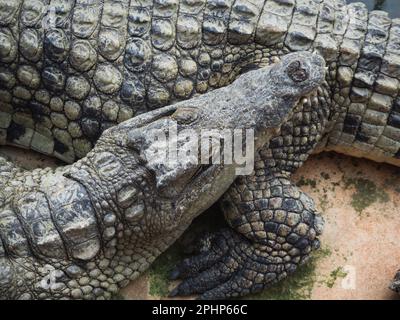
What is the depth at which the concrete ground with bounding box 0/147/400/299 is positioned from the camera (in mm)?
3918

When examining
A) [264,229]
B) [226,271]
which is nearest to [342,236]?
[264,229]

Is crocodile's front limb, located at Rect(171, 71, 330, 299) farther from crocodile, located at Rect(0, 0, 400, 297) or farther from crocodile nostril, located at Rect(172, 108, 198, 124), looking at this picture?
crocodile nostril, located at Rect(172, 108, 198, 124)

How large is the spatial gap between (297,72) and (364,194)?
1.03 m

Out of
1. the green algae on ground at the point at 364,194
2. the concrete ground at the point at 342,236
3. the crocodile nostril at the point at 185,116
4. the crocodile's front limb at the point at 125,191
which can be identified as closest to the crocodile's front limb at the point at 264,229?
the concrete ground at the point at 342,236

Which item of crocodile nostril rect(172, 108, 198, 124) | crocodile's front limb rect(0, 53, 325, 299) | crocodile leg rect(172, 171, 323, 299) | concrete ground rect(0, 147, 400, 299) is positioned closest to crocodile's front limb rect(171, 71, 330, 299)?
crocodile leg rect(172, 171, 323, 299)

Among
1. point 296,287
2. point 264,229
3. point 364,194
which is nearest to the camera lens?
point 264,229

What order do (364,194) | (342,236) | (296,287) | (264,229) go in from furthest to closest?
(364,194)
(342,236)
(296,287)
(264,229)

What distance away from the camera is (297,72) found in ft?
11.2

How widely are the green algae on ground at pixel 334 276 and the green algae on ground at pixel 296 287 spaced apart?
0.21ft

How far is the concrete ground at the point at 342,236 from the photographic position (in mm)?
3918

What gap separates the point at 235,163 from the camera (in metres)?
3.52

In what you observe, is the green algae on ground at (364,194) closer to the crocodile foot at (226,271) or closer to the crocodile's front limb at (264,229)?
the crocodile's front limb at (264,229)

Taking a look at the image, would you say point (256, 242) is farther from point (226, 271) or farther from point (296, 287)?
point (296, 287)
